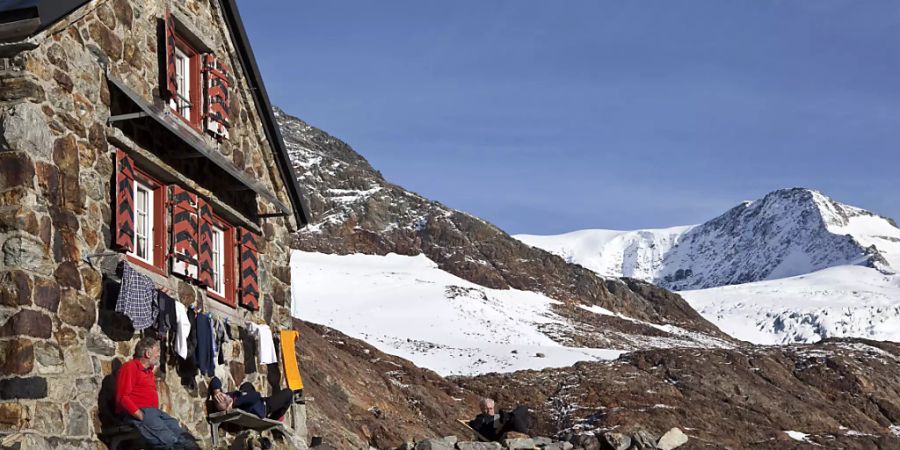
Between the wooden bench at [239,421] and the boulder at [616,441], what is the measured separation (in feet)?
22.5

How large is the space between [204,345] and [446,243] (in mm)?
83169

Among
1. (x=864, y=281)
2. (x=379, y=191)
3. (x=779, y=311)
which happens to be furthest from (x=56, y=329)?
(x=864, y=281)

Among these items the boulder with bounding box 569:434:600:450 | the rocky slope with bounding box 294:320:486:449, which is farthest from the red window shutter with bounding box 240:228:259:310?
the boulder with bounding box 569:434:600:450

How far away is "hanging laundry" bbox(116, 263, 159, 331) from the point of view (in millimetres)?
13469

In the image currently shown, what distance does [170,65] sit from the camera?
1572 centimetres

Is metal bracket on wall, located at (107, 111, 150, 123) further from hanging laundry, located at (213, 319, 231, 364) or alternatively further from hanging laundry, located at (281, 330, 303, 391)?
hanging laundry, located at (281, 330, 303, 391)

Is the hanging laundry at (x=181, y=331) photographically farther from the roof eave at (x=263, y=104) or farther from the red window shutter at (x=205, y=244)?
the roof eave at (x=263, y=104)

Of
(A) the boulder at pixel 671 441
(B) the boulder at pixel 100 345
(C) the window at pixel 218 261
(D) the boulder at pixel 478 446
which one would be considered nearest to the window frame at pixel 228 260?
(C) the window at pixel 218 261

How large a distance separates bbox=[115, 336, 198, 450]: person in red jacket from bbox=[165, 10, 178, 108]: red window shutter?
3573 mm

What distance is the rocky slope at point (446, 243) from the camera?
3607 inches

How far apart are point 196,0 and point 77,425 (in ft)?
22.2

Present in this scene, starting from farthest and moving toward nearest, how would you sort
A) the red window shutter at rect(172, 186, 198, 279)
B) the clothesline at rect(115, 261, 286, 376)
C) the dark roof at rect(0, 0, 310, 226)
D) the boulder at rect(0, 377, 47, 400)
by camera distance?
1. the red window shutter at rect(172, 186, 198, 279)
2. the clothesline at rect(115, 261, 286, 376)
3. the dark roof at rect(0, 0, 310, 226)
4. the boulder at rect(0, 377, 47, 400)

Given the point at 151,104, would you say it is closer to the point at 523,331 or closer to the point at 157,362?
the point at 157,362

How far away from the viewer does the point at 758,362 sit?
46.2 meters
